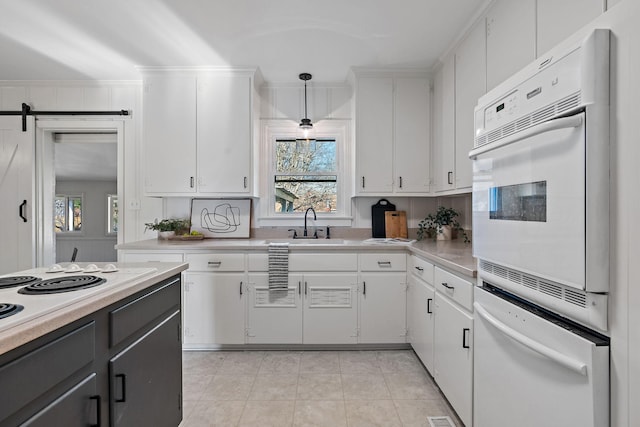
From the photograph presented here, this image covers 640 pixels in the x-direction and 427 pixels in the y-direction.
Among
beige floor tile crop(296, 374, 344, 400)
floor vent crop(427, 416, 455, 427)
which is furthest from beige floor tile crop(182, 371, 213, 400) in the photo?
floor vent crop(427, 416, 455, 427)

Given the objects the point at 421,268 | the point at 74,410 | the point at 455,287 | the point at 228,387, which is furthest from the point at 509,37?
the point at 228,387

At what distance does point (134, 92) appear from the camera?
3309mm

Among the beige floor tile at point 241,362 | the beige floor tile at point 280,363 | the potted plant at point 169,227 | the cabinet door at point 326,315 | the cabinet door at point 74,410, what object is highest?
the potted plant at point 169,227

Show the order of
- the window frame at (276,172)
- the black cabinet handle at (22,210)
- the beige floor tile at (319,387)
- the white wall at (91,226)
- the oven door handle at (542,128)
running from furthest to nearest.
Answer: the white wall at (91,226) < the window frame at (276,172) < the black cabinet handle at (22,210) < the beige floor tile at (319,387) < the oven door handle at (542,128)

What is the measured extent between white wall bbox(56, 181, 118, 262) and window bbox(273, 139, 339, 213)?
6.38 metres

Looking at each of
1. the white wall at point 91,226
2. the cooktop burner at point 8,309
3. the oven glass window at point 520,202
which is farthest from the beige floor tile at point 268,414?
the white wall at point 91,226

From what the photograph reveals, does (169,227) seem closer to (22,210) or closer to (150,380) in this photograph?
(22,210)

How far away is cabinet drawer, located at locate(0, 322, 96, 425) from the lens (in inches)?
27.7

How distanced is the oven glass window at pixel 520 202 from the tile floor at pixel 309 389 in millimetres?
1323

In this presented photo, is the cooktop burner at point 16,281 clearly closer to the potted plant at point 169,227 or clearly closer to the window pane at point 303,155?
the potted plant at point 169,227

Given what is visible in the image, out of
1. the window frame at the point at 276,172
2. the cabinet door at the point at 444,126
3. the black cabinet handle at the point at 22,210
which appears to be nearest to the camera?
the cabinet door at the point at 444,126

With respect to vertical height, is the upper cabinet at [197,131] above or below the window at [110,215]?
above

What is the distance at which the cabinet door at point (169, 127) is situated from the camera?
3.02 meters

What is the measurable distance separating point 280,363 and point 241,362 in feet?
1.03
